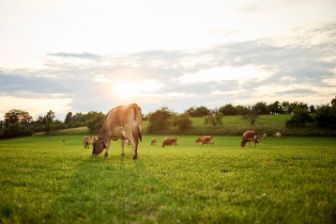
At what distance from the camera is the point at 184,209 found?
6.33 meters

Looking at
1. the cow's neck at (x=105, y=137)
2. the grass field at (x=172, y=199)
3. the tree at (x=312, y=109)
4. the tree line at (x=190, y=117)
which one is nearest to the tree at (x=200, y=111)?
the tree line at (x=190, y=117)

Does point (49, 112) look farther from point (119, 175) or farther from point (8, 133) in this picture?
point (119, 175)

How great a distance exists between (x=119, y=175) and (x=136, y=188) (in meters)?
2.60

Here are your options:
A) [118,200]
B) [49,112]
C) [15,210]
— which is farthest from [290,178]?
[49,112]

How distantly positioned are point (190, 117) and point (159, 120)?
12.2m

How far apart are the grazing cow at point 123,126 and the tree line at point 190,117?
8348 centimetres

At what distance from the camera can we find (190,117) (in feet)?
400

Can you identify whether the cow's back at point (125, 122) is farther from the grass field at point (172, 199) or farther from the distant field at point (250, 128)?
the distant field at point (250, 128)

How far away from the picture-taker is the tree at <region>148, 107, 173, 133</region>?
121 m

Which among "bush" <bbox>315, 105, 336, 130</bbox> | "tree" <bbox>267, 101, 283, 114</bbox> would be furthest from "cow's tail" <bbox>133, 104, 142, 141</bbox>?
"tree" <bbox>267, 101, 283, 114</bbox>

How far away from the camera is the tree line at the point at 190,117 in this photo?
92.6 metres

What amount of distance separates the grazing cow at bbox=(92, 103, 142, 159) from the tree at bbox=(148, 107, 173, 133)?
98.6 metres

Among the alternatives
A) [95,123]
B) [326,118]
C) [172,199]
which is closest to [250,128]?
[326,118]

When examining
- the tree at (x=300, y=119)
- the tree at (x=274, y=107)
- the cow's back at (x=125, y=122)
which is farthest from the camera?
the tree at (x=274, y=107)
